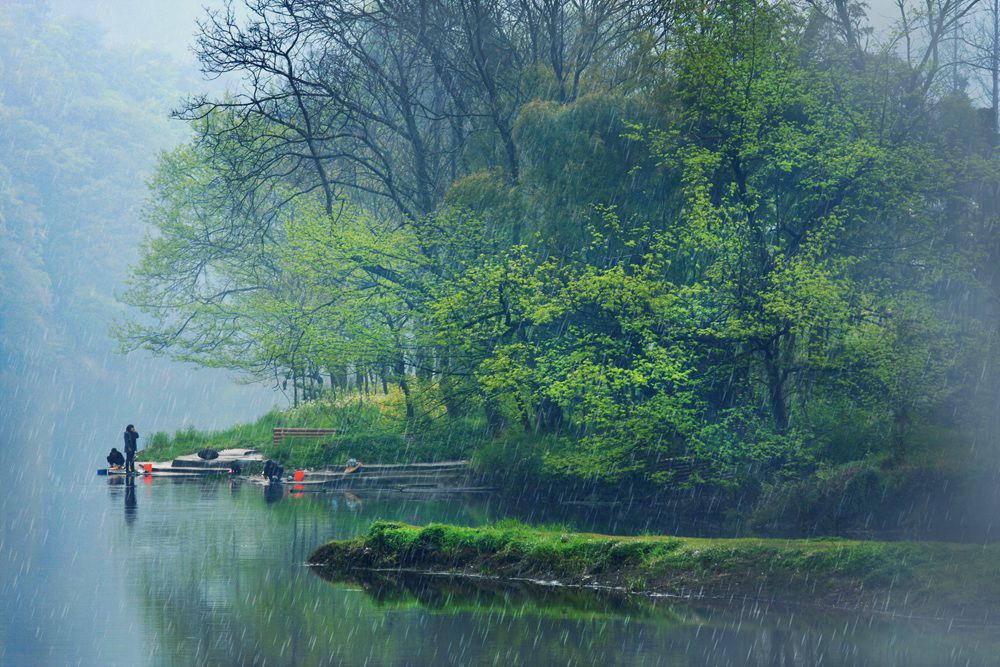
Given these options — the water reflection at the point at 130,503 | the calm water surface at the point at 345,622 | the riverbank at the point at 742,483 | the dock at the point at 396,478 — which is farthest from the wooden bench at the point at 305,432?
the calm water surface at the point at 345,622

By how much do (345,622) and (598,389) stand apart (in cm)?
1276

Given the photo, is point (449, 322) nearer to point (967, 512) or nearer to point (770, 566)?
point (967, 512)

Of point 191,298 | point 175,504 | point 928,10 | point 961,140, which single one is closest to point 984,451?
point 961,140

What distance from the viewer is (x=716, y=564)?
53.4ft

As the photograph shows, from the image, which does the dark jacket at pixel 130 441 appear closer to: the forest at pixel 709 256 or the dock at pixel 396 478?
the dock at pixel 396 478

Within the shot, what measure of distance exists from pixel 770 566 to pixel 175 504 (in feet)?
57.5

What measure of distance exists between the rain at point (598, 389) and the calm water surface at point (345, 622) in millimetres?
82

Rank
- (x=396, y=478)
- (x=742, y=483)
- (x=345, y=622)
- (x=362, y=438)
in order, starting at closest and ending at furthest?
(x=345, y=622), (x=742, y=483), (x=396, y=478), (x=362, y=438)

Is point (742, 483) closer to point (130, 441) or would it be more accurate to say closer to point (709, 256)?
point (709, 256)

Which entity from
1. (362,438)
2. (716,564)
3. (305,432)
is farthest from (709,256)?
(305,432)

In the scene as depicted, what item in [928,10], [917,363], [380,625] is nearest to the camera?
[380,625]

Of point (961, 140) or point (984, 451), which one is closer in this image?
point (984, 451)

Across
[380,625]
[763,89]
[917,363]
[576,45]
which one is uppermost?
[576,45]

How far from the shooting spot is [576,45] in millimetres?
34875
